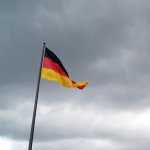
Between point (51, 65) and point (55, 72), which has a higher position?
point (51, 65)

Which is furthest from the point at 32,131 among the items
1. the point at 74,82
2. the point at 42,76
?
the point at 74,82

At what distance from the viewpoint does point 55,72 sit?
2556 centimetres

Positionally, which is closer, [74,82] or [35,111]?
[35,111]

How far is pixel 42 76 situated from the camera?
2466 centimetres

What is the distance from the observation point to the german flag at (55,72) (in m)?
25.1

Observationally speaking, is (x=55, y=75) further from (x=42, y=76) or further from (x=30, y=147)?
(x=30, y=147)

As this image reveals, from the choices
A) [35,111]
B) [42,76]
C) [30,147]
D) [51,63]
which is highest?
[51,63]

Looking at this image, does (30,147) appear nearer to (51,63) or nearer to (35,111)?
(35,111)

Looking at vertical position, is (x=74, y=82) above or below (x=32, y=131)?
above

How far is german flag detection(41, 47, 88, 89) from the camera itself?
2512cm

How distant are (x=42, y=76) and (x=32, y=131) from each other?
200 inches

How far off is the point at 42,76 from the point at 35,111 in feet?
→ 11.4

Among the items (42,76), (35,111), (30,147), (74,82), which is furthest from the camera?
(74,82)

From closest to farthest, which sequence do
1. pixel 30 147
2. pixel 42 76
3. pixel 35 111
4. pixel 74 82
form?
pixel 30 147 < pixel 35 111 < pixel 42 76 < pixel 74 82
